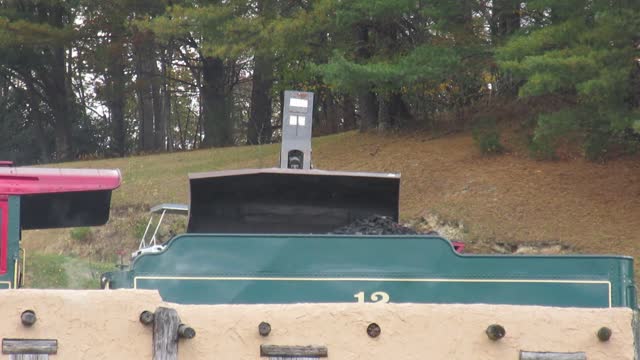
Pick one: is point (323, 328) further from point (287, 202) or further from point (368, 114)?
point (368, 114)

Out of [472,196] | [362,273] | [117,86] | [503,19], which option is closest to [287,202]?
[362,273]

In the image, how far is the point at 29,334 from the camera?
7555 mm

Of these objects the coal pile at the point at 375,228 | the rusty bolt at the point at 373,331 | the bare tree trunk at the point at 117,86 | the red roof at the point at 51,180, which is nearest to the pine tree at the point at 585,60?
the coal pile at the point at 375,228

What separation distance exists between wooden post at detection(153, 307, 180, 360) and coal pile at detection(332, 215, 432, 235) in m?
3.18

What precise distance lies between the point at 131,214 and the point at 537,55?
1067 centimetres

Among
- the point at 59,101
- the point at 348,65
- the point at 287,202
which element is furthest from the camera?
the point at 59,101

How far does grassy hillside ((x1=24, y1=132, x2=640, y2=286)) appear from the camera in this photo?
66.8 ft

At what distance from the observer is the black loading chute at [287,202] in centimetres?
1120

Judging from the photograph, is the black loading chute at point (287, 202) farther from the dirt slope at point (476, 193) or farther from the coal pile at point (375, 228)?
the dirt slope at point (476, 193)

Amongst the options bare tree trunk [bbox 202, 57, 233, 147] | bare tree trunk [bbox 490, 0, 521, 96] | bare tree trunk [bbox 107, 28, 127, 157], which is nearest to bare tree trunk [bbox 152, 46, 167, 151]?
bare tree trunk [bbox 107, 28, 127, 157]

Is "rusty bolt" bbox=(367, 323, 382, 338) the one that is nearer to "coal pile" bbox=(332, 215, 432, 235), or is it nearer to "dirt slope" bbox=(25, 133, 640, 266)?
"coal pile" bbox=(332, 215, 432, 235)

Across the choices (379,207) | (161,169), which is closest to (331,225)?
(379,207)

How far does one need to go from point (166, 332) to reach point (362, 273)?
7.98 feet

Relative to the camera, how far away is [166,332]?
7492mm
